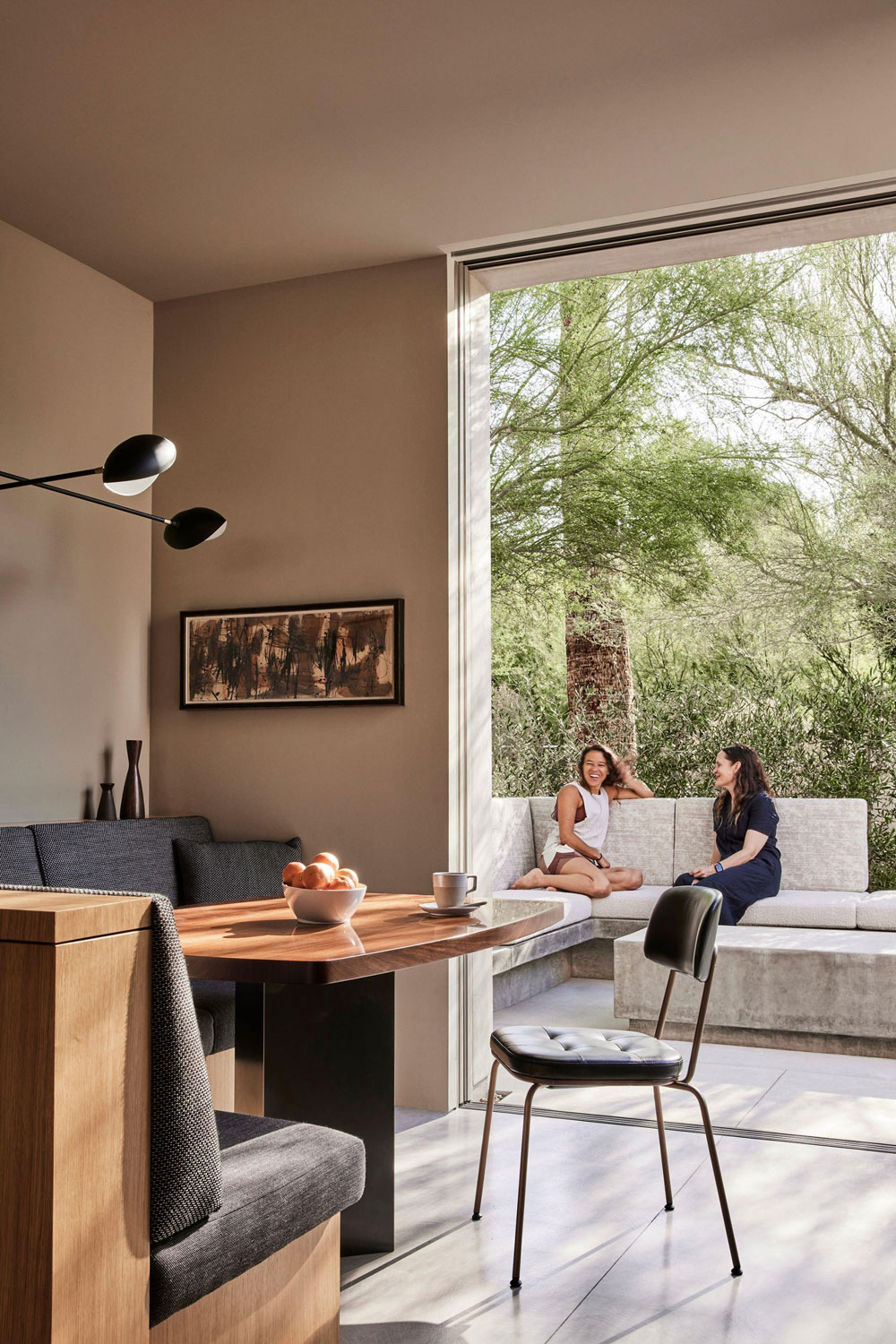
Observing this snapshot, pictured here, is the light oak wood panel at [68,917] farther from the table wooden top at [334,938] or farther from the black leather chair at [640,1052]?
the black leather chair at [640,1052]

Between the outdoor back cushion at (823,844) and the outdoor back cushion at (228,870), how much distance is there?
2.91 metres

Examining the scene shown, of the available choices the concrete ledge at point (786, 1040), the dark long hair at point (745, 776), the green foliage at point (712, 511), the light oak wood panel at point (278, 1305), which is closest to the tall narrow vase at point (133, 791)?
the concrete ledge at point (786, 1040)

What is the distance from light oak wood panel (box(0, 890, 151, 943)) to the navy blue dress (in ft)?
13.2

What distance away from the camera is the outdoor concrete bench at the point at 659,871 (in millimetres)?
5191

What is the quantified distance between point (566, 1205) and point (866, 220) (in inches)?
124

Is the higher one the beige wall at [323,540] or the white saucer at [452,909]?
the beige wall at [323,540]

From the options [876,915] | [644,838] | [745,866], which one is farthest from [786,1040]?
[644,838]

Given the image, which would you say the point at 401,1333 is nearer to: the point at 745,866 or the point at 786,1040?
the point at 786,1040

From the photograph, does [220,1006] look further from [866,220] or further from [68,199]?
[866,220]

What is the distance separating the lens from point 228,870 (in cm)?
388

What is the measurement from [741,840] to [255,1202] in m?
4.39

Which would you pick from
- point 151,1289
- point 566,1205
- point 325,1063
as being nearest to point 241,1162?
point 151,1289

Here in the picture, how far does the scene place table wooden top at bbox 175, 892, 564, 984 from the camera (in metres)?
1.93

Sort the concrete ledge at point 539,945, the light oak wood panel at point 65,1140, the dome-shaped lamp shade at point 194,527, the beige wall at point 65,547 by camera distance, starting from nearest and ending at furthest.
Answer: the light oak wood panel at point 65,1140, the beige wall at point 65,547, the dome-shaped lamp shade at point 194,527, the concrete ledge at point 539,945
